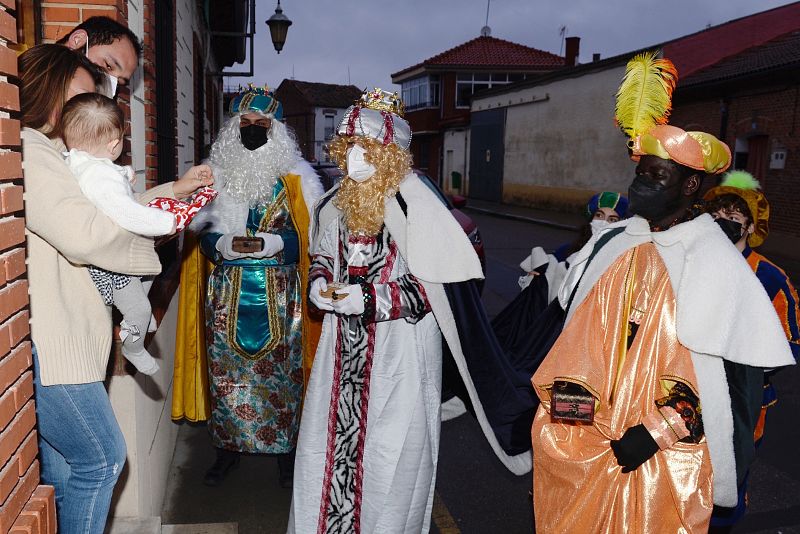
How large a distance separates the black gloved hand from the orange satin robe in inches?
3.2

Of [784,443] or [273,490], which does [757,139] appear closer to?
[784,443]

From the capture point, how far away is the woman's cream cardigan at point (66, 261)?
189 cm

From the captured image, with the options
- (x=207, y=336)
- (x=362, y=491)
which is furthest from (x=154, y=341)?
(x=362, y=491)

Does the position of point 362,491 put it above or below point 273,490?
above

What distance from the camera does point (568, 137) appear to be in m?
23.2

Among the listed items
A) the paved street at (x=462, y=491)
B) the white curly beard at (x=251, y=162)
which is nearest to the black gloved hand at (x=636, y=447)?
the paved street at (x=462, y=491)

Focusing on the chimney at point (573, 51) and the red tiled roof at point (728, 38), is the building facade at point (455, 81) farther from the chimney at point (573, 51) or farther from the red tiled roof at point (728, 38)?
the red tiled roof at point (728, 38)

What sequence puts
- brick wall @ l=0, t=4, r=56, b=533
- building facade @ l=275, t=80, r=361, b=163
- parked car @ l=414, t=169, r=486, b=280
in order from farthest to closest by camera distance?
building facade @ l=275, t=80, r=361, b=163, parked car @ l=414, t=169, r=486, b=280, brick wall @ l=0, t=4, r=56, b=533

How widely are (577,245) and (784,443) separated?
6.49 feet

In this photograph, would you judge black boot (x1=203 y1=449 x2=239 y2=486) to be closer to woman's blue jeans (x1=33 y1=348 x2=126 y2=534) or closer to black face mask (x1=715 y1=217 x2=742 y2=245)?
woman's blue jeans (x1=33 y1=348 x2=126 y2=534)

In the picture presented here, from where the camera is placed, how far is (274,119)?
14.1ft

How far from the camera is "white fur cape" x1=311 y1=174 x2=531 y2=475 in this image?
298cm

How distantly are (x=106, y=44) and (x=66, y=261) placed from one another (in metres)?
0.97

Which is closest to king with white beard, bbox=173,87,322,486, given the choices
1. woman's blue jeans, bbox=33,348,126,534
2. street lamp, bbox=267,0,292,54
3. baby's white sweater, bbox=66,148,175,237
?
woman's blue jeans, bbox=33,348,126,534
